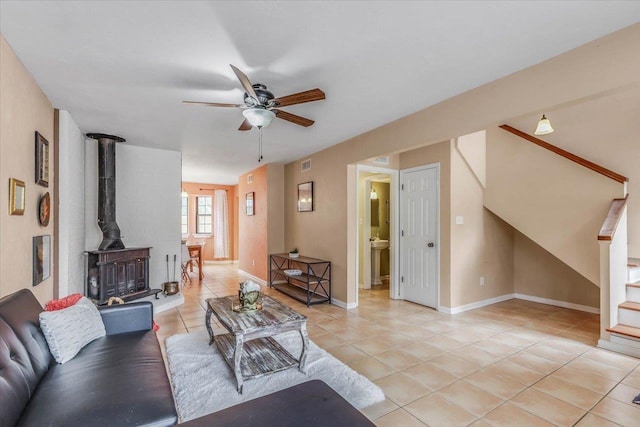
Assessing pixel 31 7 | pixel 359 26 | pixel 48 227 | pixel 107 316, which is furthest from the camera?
pixel 48 227

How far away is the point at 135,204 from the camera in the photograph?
16.6 ft

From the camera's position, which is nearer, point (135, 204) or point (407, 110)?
point (407, 110)

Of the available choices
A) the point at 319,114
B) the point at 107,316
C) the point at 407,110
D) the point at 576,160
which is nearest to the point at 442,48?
the point at 407,110

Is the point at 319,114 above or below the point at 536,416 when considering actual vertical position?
above

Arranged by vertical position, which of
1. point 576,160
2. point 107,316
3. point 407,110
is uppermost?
point 407,110

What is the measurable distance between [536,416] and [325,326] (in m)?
2.22

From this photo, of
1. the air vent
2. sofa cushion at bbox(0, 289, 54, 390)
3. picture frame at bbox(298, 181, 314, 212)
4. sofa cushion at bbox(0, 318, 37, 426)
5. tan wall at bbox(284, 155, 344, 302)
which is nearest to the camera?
sofa cushion at bbox(0, 318, 37, 426)

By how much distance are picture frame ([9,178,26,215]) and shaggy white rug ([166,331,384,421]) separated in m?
1.68

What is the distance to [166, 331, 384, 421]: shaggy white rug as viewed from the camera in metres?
2.19

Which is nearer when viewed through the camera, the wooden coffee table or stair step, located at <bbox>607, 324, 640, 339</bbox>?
the wooden coffee table

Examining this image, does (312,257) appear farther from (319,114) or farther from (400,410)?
(400,410)

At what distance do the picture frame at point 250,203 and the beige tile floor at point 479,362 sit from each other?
2.75m

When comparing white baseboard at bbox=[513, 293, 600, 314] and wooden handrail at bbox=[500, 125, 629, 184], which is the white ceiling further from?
white baseboard at bbox=[513, 293, 600, 314]

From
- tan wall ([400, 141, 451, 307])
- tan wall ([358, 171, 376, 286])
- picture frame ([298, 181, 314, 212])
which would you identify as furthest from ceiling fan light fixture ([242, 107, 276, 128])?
tan wall ([358, 171, 376, 286])
